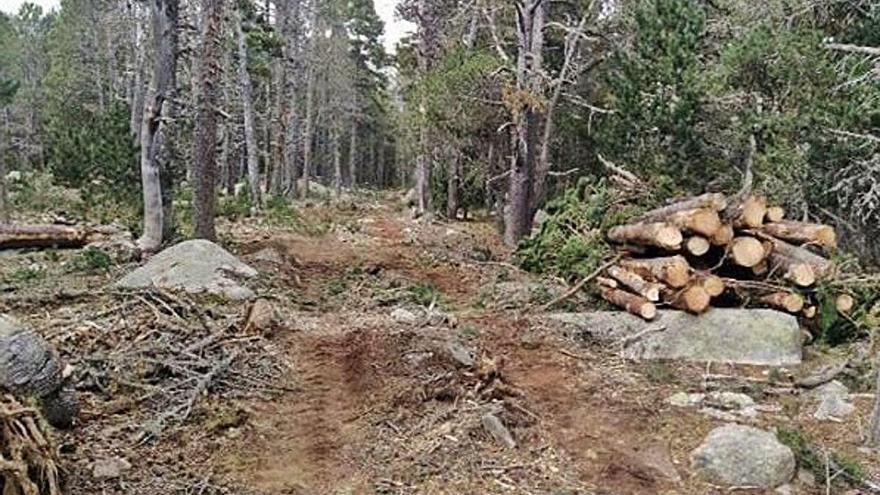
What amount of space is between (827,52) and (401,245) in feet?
28.2

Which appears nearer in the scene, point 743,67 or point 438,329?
point 438,329

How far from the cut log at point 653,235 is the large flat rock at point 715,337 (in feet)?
2.50

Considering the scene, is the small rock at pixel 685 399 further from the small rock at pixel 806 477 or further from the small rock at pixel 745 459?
the small rock at pixel 806 477

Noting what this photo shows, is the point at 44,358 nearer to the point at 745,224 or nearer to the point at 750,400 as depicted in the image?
the point at 750,400

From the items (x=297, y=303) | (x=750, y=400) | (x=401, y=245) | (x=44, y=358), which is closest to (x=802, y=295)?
(x=750, y=400)

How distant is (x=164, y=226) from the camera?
493 inches

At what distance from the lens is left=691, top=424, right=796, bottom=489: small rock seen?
4.91 meters

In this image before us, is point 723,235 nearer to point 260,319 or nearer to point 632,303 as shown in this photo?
point 632,303

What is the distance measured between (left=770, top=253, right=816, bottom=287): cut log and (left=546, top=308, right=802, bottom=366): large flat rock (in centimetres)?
40

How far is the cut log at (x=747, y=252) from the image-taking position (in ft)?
26.8

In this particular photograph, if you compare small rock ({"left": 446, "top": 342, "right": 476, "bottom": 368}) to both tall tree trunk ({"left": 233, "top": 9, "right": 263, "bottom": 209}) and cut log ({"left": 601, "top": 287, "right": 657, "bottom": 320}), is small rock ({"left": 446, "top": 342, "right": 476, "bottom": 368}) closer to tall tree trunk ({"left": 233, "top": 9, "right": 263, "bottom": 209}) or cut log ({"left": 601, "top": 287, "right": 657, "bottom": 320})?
cut log ({"left": 601, "top": 287, "right": 657, "bottom": 320})

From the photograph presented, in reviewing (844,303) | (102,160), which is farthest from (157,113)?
(844,303)

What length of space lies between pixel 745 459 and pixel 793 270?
142 inches

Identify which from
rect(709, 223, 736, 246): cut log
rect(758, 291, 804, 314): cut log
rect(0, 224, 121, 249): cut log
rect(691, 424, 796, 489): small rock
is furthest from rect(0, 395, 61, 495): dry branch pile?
rect(0, 224, 121, 249): cut log
